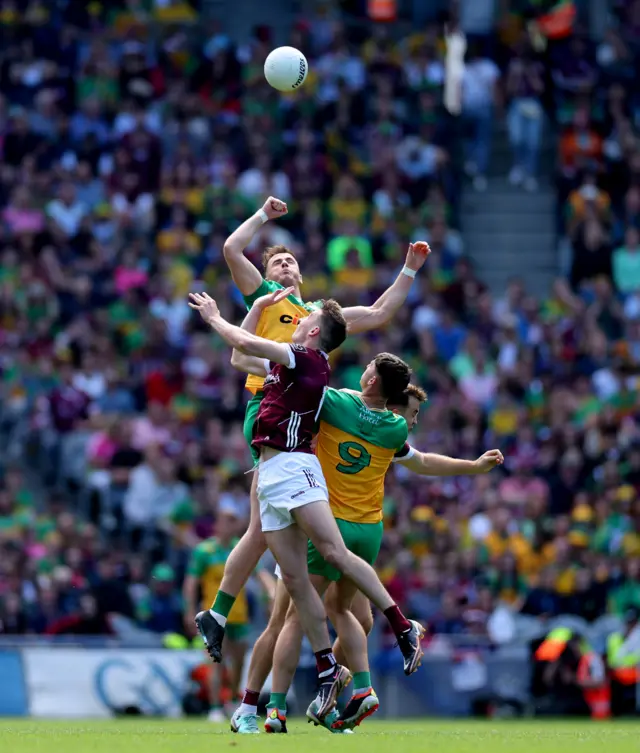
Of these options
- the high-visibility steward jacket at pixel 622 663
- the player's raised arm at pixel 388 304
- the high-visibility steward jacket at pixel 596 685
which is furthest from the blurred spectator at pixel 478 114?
the player's raised arm at pixel 388 304

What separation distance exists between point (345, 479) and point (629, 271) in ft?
42.9

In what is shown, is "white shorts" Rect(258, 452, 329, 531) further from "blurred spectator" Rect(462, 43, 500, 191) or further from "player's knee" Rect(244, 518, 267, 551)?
"blurred spectator" Rect(462, 43, 500, 191)

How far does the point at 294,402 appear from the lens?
11.0 m

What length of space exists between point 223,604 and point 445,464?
199 centimetres

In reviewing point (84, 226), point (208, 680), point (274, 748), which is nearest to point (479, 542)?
point (208, 680)

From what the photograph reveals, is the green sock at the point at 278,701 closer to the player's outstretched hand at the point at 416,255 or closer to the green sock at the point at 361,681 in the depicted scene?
the green sock at the point at 361,681

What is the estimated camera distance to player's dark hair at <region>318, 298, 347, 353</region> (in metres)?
11.0

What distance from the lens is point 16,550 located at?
19.4 meters

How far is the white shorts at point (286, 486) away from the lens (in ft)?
35.4

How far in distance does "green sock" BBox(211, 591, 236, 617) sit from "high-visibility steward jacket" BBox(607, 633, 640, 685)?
7.87 meters

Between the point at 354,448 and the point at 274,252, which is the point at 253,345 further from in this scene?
the point at 274,252

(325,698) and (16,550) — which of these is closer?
(325,698)

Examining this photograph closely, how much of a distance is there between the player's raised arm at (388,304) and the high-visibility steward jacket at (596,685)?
6998 millimetres

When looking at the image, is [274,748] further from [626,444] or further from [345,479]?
[626,444]
